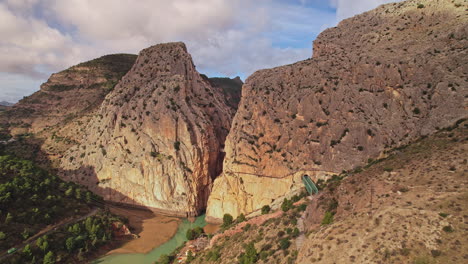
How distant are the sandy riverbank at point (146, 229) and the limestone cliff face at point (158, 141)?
6.91ft

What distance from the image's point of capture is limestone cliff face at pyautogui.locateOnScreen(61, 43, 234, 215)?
166 feet

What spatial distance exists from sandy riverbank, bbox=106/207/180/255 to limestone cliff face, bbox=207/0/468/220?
301 inches

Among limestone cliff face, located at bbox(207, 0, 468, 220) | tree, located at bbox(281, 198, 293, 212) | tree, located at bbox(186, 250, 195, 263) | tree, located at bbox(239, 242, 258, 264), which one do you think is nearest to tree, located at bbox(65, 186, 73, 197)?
limestone cliff face, located at bbox(207, 0, 468, 220)

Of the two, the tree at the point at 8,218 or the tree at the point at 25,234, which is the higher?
the tree at the point at 8,218

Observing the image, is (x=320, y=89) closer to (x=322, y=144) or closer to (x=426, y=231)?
(x=322, y=144)

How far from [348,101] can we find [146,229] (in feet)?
122

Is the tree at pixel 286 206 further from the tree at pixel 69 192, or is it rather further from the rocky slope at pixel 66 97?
the rocky slope at pixel 66 97

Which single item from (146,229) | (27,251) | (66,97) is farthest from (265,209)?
(66,97)

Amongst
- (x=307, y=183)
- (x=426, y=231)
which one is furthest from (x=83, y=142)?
(x=426, y=231)

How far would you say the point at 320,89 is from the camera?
124ft

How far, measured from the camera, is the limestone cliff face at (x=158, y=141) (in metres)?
50.7

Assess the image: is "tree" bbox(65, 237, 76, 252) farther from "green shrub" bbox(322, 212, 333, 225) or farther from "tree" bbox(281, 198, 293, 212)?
"green shrub" bbox(322, 212, 333, 225)

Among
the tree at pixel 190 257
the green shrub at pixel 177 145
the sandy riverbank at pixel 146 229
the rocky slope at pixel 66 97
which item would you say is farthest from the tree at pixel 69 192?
the rocky slope at pixel 66 97

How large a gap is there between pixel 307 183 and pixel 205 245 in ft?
48.5
